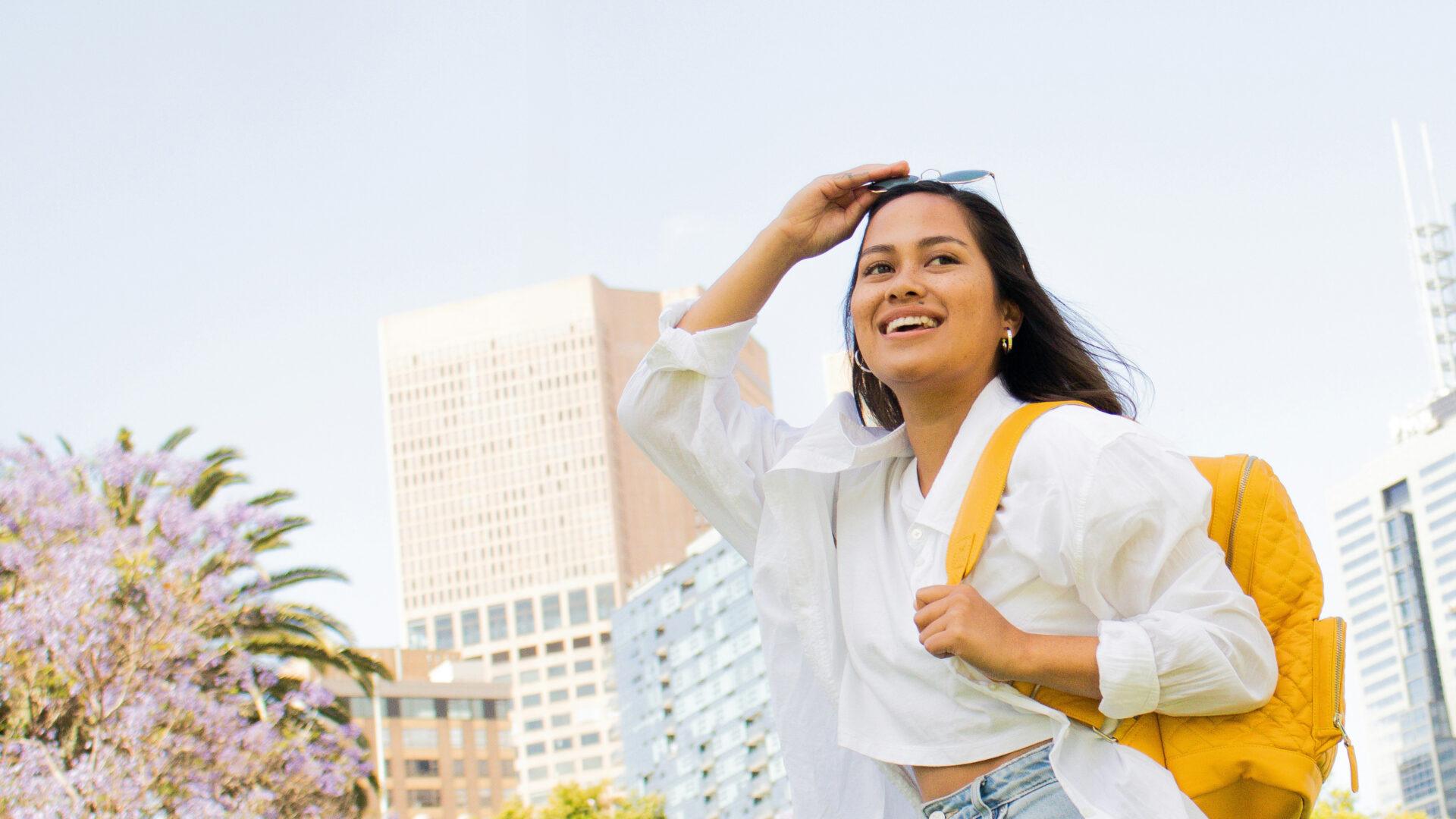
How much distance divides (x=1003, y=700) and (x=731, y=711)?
313 feet

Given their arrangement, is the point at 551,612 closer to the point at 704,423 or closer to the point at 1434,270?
the point at 1434,270

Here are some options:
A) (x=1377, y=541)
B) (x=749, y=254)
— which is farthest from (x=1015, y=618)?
(x=1377, y=541)

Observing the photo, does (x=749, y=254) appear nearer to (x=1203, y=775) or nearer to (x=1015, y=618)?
(x=1015, y=618)

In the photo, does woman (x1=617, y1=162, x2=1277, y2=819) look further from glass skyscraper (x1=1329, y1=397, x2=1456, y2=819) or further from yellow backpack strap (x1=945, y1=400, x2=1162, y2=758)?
glass skyscraper (x1=1329, y1=397, x2=1456, y2=819)

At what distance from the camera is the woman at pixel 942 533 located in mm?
2312

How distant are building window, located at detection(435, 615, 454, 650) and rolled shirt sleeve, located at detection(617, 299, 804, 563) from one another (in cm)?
15641

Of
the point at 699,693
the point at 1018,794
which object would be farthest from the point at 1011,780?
the point at 699,693

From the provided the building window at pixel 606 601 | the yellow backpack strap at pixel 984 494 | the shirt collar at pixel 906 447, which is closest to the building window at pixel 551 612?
the building window at pixel 606 601

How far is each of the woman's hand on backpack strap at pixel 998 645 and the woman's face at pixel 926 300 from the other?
481 millimetres

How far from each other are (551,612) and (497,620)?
18.7 ft

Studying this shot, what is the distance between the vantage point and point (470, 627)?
156 metres

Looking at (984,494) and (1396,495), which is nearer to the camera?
(984,494)

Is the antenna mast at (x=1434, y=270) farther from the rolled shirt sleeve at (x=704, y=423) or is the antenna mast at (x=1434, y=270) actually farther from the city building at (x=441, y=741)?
the rolled shirt sleeve at (x=704, y=423)

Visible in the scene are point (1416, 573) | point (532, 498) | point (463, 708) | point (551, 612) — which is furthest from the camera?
point (532, 498)
